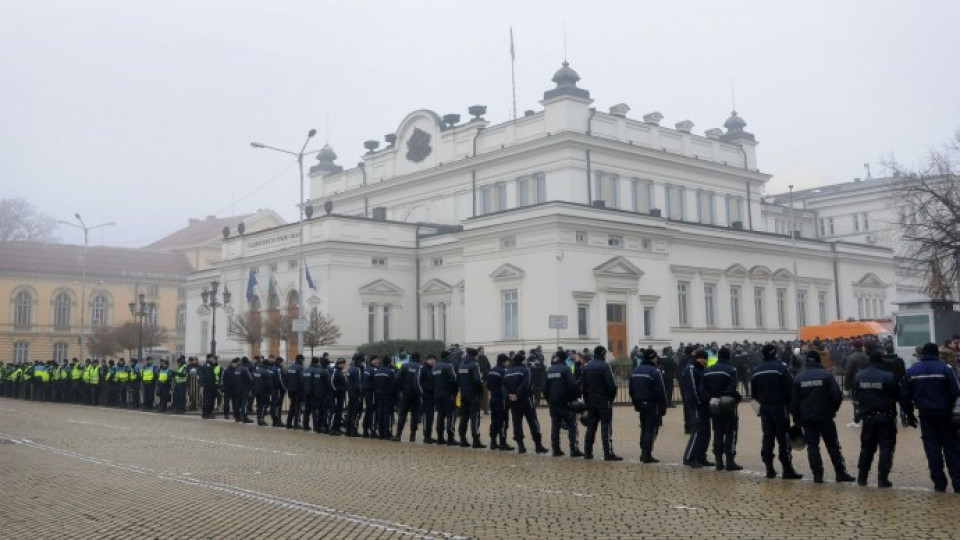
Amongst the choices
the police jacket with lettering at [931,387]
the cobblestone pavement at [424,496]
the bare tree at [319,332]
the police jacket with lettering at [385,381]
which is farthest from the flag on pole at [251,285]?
the police jacket with lettering at [931,387]

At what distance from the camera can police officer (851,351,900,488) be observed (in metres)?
12.1

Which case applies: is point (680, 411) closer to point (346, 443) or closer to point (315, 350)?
point (346, 443)

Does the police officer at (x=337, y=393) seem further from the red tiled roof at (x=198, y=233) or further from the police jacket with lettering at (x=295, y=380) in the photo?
the red tiled roof at (x=198, y=233)

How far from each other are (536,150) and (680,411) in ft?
85.7

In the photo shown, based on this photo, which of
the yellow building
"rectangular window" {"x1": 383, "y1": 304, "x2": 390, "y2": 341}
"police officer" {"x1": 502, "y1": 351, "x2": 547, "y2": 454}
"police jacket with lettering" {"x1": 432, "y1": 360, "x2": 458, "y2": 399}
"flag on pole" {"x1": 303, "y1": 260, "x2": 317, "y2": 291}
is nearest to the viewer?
"police officer" {"x1": 502, "y1": 351, "x2": 547, "y2": 454}

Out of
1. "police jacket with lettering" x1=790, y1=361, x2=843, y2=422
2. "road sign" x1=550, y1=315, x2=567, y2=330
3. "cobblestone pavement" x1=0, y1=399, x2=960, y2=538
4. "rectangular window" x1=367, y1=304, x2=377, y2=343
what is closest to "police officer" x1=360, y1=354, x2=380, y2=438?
"cobblestone pavement" x1=0, y1=399, x2=960, y2=538

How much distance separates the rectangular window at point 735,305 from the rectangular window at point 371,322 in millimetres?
20002

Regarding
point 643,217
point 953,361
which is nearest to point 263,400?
point 953,361

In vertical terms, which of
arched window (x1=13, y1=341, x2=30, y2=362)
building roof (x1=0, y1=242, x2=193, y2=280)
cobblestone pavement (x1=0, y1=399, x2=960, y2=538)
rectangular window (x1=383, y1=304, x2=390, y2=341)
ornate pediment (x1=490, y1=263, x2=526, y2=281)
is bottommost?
cobblestone pavement (x1=0, y1=399, x2=960, y2=538)

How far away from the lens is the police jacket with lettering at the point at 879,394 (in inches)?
475

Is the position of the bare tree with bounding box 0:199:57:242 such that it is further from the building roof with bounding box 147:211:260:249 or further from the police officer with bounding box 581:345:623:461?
the police officer with bounding box 581:345:623:461

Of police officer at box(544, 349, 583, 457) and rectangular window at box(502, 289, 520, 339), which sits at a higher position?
rectangular window at box(502, 289, 520, 339)

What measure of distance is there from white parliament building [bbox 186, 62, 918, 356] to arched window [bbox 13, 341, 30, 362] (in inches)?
836

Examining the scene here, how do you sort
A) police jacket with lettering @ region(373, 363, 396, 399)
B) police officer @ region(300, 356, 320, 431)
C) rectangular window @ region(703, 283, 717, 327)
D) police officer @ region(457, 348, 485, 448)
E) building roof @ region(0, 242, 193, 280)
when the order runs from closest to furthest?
1. police officer @ region(457, 348, 485, 448)
2. police jacket with lettering @ region(373, 363, 396, 399)
3. police officer @ region(300, 356, 320, 431)
4. rectangular window @ region(703, 283, 717, 327)
5. building roof @ region(0, 242, 193, 280)
